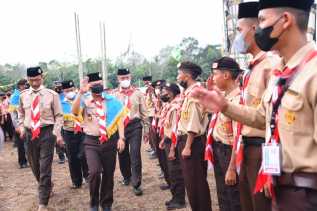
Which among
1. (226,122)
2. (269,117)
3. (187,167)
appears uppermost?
(269,117)

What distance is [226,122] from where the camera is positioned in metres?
4.31

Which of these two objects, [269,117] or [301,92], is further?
[269,117]

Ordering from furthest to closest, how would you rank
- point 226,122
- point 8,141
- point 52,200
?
point 8,141 → point 52,200 → point 226,122

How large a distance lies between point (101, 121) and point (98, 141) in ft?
1.00

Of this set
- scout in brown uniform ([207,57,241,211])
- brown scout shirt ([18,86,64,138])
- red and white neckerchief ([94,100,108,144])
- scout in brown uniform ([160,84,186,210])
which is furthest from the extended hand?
scout in brown uniform ([207,57,241,211])

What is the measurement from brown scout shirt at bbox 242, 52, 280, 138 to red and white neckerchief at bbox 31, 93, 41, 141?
4.02 m

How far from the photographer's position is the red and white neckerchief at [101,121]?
6000 millimetres

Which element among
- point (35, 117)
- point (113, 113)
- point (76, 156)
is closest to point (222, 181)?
point (113, 113)

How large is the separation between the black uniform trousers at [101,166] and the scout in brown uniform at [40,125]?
0.87 m

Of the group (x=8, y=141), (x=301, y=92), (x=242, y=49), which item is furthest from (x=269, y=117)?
(x=8, y=141)

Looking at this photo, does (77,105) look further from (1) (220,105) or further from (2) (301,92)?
(2) (301,92)

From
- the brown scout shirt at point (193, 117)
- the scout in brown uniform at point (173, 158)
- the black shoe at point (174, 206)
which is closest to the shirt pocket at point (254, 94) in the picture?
the brown scout shirt at point (193, 117)

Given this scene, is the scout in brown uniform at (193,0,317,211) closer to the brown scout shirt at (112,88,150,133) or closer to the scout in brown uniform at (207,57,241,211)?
the scout in brown uniform at (207,57,241,211)

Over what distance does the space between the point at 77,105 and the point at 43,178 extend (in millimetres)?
1315
